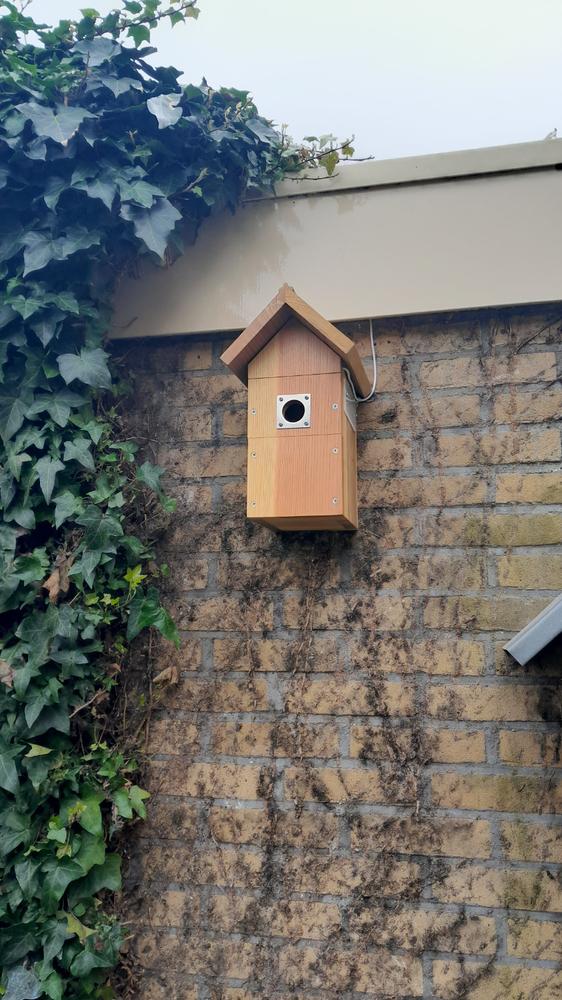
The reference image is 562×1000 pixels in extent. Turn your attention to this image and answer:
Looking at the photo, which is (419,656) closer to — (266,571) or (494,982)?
(266,571)

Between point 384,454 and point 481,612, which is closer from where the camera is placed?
point 481,612

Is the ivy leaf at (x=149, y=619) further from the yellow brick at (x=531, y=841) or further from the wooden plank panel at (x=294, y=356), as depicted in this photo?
the yellow brick at (x=531, y=841)

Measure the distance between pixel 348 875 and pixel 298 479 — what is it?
3.02 feet

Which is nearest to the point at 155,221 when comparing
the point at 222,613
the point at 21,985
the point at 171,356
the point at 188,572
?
the point at 171,356

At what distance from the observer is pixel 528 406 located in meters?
1.69

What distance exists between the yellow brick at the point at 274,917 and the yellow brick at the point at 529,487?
1038 millimetres

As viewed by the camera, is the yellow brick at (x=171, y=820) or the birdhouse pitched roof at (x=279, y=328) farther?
the yellow brick at (x=171, y=820)

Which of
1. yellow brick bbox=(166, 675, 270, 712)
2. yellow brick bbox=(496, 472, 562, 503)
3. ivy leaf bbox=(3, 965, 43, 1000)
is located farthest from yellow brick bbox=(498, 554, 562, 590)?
ivy leaf bbox=(3, 965, 43, 1000)

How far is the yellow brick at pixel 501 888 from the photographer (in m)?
1.51

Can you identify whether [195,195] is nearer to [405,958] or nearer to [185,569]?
[185,569]

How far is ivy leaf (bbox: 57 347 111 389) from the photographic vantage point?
171cm

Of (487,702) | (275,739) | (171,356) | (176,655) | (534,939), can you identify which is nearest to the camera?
(534,939)

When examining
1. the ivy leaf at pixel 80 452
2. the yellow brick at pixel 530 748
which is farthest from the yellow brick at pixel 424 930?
the ivy leaf at pixel 80 452

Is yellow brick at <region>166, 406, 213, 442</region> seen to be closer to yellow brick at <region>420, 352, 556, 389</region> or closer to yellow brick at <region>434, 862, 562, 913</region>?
yellow brick at <region>420, 352, 556, 389</region>
